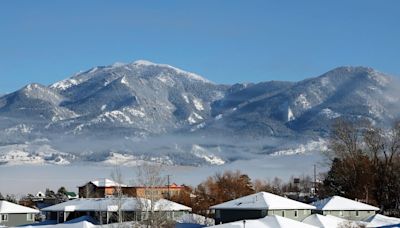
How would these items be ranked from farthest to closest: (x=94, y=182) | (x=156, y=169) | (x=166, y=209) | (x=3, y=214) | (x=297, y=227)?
(x=94, y=182) → (x=3, y=214) → (x=166, y=209) → (x=156, y=169) → (x=297, y=227)

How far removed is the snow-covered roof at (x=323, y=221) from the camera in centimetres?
6938

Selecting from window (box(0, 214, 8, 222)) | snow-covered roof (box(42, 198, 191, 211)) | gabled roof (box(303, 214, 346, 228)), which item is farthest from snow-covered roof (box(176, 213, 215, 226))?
window (box(0, 214, 8, 222))

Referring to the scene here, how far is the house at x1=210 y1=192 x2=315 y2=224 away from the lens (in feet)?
236

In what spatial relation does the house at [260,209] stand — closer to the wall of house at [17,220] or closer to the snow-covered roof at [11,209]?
the wall of house at [17,220]

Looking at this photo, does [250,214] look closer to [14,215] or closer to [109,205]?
[109,205]

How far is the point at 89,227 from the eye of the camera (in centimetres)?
7256

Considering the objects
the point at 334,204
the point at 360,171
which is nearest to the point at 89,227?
the point at 334,204

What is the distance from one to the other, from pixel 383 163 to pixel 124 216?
3325cm

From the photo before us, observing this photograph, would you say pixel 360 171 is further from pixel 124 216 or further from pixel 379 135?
pixel 124 216

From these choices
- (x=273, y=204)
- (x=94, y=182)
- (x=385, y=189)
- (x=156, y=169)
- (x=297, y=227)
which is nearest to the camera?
(x=297, y=227)

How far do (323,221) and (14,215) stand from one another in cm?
3639

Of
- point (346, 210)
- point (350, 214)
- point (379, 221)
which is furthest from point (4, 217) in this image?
point (379, 221)

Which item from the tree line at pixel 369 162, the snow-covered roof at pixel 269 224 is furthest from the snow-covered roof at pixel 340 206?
the snow-covered roof at pixel 269 224

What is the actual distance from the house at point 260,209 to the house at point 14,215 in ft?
82.6
